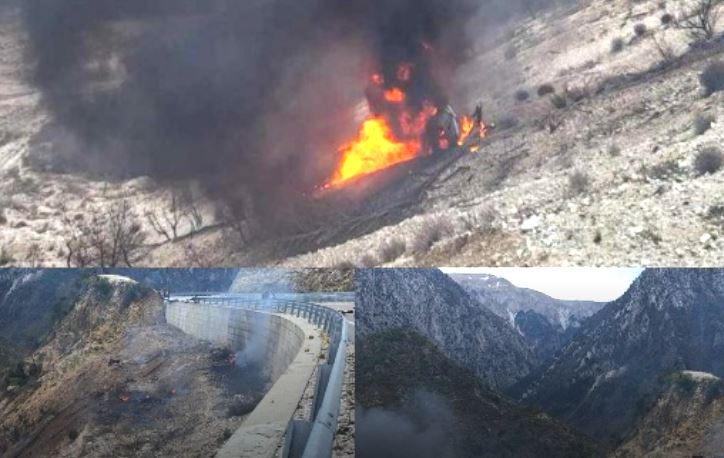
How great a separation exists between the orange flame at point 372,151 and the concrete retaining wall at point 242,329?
17547 millimetres

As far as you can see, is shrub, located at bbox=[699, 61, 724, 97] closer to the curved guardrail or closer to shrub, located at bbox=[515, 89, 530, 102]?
shrub, located at bbox=[515, 89, 530, 102]

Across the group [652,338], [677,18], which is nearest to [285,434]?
[652,338]

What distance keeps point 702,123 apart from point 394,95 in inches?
504

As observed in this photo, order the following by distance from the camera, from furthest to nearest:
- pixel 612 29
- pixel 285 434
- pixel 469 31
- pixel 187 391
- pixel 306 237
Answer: pixel 469 31, pixel 612 29, pixel 306 237, pixel 187 391, pixel 285 434

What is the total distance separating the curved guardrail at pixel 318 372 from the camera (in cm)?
594

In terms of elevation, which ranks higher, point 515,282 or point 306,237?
point 306,237

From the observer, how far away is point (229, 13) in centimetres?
2561

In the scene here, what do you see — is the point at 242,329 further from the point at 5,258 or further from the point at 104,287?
the point at 5,258

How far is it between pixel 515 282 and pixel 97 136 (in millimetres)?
22691

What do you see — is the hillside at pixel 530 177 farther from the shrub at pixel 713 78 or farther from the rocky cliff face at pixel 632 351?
the rocky cliff face at pixel 632 351

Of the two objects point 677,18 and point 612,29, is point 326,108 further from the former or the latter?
point 677,18

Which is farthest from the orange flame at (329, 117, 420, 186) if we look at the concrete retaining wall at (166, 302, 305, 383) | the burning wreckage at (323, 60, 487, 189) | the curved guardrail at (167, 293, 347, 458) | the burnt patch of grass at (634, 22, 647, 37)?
the concrete retaining wall at (166, 302, 305, 383)

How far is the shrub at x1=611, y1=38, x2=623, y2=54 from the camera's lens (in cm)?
2516

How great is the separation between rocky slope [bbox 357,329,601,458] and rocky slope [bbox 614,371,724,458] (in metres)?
0.48
